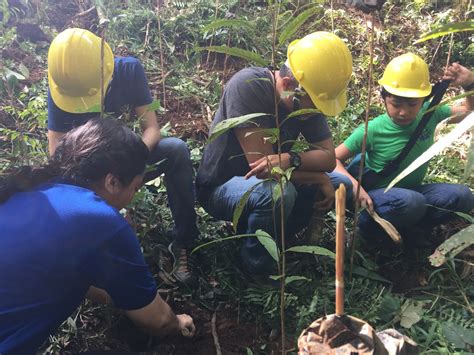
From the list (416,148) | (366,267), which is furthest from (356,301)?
(416,148)

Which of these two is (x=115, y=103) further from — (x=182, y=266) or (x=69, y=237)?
(x=69, y=237)

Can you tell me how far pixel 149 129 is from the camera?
2266 mm

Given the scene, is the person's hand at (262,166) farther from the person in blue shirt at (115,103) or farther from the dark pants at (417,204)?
the dark pants at (417,204)

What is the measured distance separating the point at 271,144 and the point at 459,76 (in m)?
1.00

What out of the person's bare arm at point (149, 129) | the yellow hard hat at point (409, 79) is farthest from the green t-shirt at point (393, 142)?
the person's bare arm at point (149, 129)

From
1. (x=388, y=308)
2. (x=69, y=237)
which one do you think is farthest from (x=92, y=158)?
(x=388, y=308)

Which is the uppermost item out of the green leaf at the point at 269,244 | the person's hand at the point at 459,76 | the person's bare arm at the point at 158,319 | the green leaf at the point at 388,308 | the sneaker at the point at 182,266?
the person's hand at the point at 459,76

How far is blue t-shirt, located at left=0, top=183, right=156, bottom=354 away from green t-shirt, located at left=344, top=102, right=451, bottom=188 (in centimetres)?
140

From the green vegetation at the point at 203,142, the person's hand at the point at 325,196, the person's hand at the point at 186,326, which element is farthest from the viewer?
the person's hand at the point at 325,196

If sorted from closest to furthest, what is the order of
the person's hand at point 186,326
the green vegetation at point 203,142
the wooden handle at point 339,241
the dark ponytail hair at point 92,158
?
the wooden handle at point 339,241 < the dark ponytail hair at point 92,158 < the person's hand at point 186,326 < the green vegetation at point 203,142

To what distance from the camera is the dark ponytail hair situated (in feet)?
4.90

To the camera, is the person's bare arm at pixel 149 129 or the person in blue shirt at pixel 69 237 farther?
the person's bare arm at pixel 149 129

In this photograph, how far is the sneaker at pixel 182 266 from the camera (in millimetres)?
2176

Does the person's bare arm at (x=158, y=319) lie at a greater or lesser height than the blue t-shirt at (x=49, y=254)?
lesser
